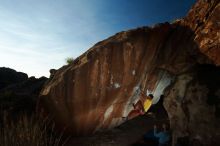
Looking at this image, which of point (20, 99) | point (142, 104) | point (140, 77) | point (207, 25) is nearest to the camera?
point (207, 25)

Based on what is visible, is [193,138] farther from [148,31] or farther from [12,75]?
[12,75]

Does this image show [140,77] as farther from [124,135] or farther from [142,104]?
[124,135]

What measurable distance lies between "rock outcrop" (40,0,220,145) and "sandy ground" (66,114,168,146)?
1.12ft

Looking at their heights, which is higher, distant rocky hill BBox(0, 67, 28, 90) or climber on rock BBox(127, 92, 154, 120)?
distant rocky hill BBox(0, 67, 28, 90)

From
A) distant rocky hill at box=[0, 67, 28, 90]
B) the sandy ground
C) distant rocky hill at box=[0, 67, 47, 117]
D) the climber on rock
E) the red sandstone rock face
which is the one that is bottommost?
the sandy ground

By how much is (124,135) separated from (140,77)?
287 cm

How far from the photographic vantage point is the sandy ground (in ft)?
31.9

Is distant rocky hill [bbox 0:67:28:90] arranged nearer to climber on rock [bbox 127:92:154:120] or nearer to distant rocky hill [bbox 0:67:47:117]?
distant rocky hill [bbox 0:67:47:117]

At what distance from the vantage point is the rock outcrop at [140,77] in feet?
29.5

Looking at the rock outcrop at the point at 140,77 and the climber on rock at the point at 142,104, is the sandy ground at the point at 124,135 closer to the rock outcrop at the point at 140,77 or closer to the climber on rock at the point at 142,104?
the rock outcrop at the point at 140,77

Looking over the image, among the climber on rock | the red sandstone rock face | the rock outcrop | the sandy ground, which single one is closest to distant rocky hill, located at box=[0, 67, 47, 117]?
the rock outcrop

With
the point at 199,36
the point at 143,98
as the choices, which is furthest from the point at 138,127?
the point at 199,36

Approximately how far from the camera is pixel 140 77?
950cm

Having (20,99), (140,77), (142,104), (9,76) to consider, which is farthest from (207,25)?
(9,76)
